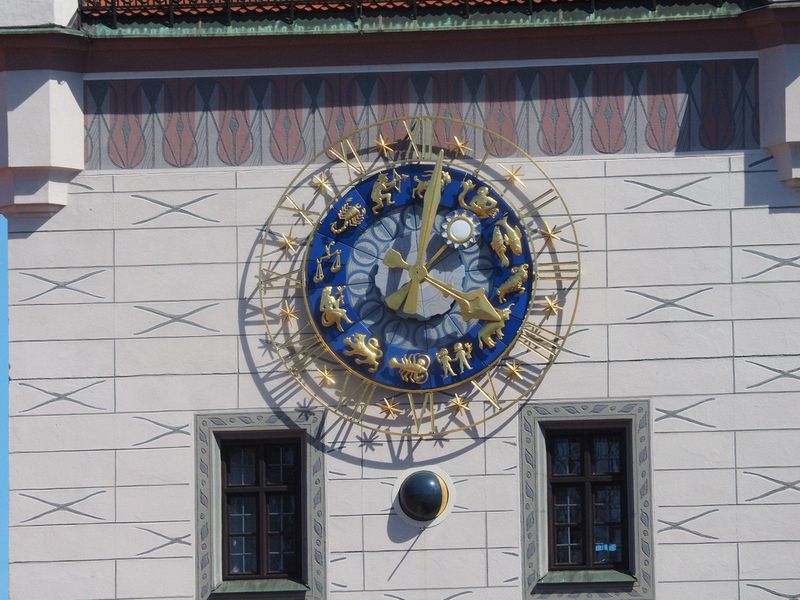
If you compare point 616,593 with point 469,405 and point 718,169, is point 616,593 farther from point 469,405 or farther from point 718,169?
point 718,169

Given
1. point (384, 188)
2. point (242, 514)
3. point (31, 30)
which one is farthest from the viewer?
point (242, 514)

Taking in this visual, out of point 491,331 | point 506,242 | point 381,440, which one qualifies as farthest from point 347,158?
point 381,440

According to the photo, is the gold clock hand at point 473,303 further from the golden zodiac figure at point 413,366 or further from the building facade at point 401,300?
the golden zodiac figure at point 413,366

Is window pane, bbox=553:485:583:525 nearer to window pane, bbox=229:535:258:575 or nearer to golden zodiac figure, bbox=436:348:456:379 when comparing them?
golden zodiac figure, bbox=436:348:456:379

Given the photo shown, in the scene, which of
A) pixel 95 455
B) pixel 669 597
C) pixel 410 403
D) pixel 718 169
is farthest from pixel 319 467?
pixel 718 169

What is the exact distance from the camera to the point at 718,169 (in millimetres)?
14750

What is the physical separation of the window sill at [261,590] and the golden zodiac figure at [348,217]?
2.82 m

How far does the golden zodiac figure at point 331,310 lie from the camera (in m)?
14.7

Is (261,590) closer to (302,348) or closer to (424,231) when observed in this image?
(302,348)

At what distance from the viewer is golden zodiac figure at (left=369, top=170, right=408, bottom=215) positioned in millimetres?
14805

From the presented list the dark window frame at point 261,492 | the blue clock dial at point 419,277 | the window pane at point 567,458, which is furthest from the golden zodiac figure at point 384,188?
the window pane at point 567,458

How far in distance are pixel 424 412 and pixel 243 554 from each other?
1.88 metres

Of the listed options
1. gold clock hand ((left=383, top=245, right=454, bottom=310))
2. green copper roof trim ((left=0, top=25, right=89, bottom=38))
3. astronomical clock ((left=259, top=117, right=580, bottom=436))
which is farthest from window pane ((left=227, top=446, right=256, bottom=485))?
green copper roof trim ((left=0, top=25, right=89, bottom=38))

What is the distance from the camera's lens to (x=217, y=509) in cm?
1488
